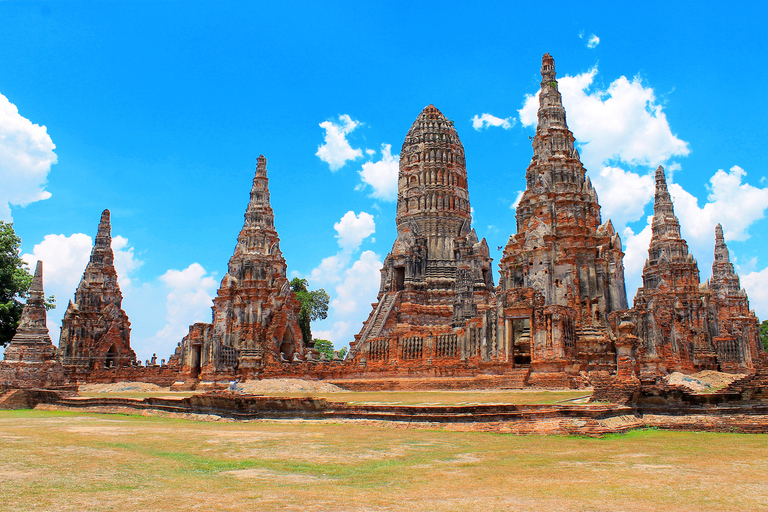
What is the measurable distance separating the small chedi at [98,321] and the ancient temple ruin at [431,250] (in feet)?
56.8

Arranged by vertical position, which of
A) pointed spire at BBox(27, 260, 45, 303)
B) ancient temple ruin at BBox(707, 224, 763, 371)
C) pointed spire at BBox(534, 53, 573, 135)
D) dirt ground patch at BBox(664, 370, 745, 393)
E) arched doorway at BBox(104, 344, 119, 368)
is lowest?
dirt ground patch at BBox(664, 370, 745, 393)

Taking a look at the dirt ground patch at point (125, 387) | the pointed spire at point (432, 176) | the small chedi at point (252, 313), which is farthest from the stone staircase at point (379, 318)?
the dirt ground patch at point (125, 387)

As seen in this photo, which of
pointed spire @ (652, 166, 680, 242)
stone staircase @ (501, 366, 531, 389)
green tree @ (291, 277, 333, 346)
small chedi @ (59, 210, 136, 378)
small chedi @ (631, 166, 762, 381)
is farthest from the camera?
green tree @ (291, 277, 333, 346)

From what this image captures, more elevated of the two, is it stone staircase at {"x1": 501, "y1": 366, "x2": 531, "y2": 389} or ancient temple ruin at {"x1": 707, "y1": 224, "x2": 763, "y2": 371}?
ancient temple ruin at {"x1": 707, "y1": 224, "x2": 763, "y2": 371}

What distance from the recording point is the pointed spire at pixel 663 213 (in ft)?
125

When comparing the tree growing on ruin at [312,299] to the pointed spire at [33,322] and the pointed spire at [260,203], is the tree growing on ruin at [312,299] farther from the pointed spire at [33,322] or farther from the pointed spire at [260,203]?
the pointed spire at [33,322]

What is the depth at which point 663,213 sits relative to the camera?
38750 millimetres

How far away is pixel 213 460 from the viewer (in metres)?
8.24

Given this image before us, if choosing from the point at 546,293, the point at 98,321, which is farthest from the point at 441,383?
the point at 98,321

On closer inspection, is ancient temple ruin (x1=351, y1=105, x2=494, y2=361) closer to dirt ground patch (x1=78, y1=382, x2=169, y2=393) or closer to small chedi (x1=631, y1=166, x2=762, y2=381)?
small chedi (x1=631, y1=166, x2=762, y2=381)

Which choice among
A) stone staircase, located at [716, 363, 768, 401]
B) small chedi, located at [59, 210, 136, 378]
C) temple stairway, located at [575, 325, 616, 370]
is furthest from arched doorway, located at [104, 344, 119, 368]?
stone staircase, located at [716, 363, 768, 401]

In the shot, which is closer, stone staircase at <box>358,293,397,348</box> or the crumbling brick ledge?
the crumbling brick ledge

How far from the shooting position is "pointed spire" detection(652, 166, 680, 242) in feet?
125

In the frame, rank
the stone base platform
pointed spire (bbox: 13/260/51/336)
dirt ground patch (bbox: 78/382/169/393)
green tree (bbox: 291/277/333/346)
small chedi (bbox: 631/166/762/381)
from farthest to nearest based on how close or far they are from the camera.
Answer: green tree (bbox: 291/277/333/346)
dirt ground patch (bbox: 78/382/169/393)
small chedi (bbox: 631/166/762/381)
the stone base platform
pointed spire (bbox: 13/260/51/336)
